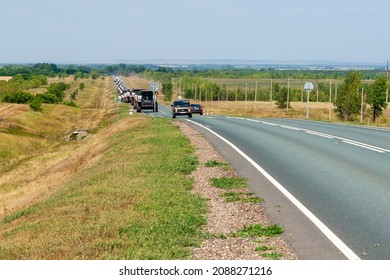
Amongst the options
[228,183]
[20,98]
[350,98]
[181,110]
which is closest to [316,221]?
[228,183]

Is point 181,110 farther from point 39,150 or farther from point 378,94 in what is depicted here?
point 378,94

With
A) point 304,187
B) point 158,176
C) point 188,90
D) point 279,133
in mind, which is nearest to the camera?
point 304,187

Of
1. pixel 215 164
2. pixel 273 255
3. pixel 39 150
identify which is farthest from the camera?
pixel 39 150

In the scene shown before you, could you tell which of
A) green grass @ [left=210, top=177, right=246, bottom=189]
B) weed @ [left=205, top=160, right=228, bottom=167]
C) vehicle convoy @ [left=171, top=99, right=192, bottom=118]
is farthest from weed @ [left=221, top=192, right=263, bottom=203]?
vehicle convoy @ [left=171, top=99, right=192, bottom=118]

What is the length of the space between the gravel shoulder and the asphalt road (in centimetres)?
26

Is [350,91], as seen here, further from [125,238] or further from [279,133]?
[125,238]

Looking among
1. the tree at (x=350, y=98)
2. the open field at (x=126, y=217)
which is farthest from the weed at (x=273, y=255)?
the tree at (x=350, y=98)

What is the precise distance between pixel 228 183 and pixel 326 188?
2.14m

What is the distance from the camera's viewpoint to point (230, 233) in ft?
30.9

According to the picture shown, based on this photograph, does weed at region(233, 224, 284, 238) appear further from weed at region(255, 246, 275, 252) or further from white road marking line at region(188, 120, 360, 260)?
weed at region(255, 246, 275, 252)
